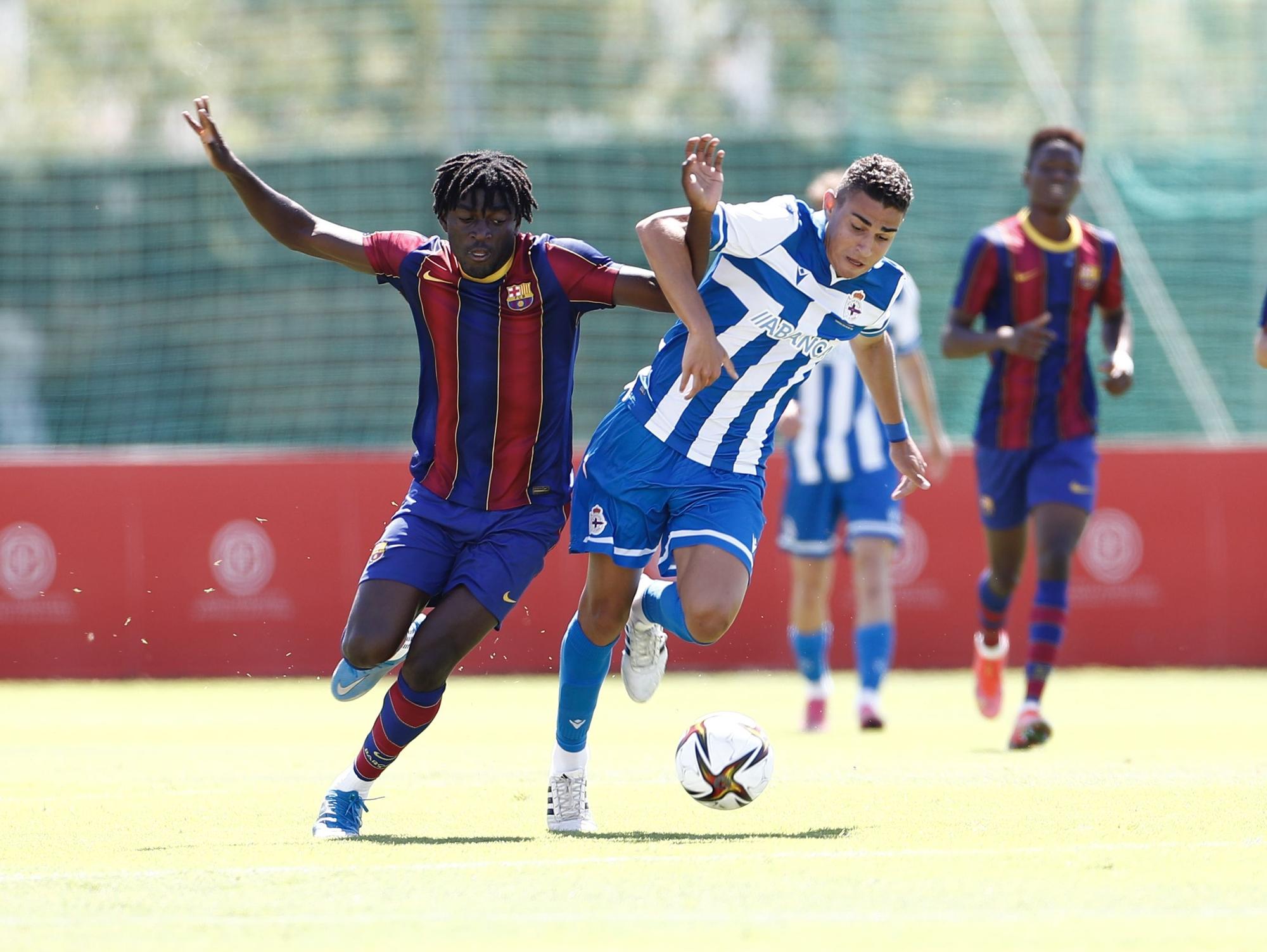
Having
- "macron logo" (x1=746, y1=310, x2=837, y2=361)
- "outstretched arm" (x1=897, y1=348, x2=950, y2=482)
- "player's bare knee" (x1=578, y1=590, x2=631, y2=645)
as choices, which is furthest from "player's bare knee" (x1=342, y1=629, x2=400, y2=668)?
"outstretched arm" (x1=897, y1=348, x2=950, y2=482)

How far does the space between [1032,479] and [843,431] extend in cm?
147

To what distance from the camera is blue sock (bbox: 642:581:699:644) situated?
589cm

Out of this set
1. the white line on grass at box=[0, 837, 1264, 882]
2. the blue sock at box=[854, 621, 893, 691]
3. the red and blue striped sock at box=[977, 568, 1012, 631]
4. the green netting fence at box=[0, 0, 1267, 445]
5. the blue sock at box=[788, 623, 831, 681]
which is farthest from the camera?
the green netting fence at box=[0, 0, 1267, 445]

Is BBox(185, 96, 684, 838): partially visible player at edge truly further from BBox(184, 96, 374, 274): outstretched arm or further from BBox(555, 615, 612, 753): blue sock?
BBox(555, 615, 612, 753): blue sock

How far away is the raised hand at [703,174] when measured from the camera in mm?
5539

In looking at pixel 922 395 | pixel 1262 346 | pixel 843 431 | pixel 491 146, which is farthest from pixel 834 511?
pixel 491 146

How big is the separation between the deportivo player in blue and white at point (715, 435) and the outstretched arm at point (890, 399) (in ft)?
0.36

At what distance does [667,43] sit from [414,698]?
15.8m

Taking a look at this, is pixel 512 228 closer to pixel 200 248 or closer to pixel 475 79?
pixel 475 79

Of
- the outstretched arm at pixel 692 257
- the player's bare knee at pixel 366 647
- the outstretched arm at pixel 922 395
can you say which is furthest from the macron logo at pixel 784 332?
the outstretched arm at pixel 922 395

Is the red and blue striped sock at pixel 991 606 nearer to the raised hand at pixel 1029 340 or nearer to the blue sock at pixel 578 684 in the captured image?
the raised hand at pixel 1029 340

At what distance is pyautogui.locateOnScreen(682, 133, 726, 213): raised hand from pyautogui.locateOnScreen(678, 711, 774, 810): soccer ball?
159 cm

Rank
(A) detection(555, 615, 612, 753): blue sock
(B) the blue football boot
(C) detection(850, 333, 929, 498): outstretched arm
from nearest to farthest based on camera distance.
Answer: (B) the blue football boot < (A) detection(555, 615, 612, 753): blue sock < (C) detection(850, 333, 929, 498): outstretched arm

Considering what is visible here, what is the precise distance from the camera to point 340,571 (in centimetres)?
1301
